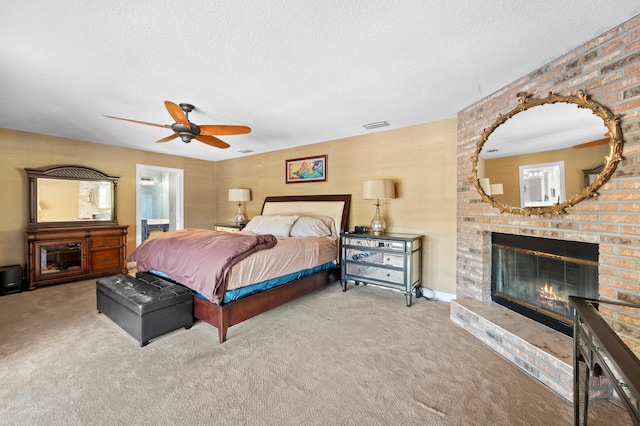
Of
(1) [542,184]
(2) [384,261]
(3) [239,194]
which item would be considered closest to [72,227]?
(3) [239,194]

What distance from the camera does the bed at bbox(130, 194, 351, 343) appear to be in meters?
2.54

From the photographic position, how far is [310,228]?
170 inches

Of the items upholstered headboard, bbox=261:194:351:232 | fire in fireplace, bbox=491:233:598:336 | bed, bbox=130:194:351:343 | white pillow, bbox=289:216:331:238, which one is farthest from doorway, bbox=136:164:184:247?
fire in fireplace, bbox=491:233:598:336

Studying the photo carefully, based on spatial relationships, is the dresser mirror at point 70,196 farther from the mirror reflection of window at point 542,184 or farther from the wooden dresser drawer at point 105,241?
the mirror reflection of window at point 542,184

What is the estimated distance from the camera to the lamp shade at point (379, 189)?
384 cm

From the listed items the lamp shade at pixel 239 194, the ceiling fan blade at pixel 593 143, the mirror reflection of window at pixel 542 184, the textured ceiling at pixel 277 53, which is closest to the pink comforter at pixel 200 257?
the textured ceiling at pixel 277 53

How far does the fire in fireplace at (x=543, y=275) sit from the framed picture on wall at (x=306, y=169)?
9.58ft

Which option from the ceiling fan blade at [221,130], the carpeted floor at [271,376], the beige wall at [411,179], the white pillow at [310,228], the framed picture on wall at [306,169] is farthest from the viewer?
the framed picture on wall at [306,169]

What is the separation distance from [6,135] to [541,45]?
674cm

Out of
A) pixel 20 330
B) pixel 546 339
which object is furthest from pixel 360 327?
pixel 20 330

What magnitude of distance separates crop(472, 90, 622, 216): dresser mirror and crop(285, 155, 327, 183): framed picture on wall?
2.55 metres

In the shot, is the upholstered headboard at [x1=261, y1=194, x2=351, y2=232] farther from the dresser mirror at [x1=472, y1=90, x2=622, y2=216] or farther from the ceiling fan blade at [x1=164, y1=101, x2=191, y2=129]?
the ceiling fan blade at [x1=164, y1=101, x2=191, y2=129]

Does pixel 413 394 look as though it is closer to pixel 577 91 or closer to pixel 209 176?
pixel 577 91

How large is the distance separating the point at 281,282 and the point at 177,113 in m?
2.11
